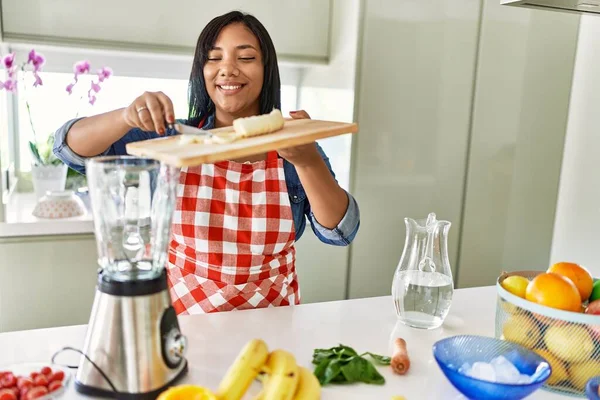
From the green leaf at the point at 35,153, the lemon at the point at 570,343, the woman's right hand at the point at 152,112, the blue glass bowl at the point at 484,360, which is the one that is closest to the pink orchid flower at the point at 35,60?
the green leaf at the point at 35,153

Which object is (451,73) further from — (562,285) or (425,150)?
(562,285)

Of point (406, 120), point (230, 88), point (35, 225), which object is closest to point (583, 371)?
point (230, 88)

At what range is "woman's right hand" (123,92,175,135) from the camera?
917mm

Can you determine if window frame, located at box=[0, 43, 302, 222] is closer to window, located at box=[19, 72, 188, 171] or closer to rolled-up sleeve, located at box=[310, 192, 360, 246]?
window, located at box=[19, 72, 188, 171]

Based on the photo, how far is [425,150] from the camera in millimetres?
1907

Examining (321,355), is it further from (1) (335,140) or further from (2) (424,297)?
(1) (335,140)

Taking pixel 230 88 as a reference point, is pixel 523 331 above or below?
below

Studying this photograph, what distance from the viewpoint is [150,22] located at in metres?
1.65

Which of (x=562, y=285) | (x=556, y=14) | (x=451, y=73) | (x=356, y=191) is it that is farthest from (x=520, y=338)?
(x=556, y=14)

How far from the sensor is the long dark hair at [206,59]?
1268 millimetres

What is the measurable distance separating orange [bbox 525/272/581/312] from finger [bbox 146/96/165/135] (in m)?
0.63

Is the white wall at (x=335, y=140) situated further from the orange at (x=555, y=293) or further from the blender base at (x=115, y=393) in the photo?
the blender base at (x=115, y=393)

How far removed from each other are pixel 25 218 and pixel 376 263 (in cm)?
113

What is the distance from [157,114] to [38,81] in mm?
934
